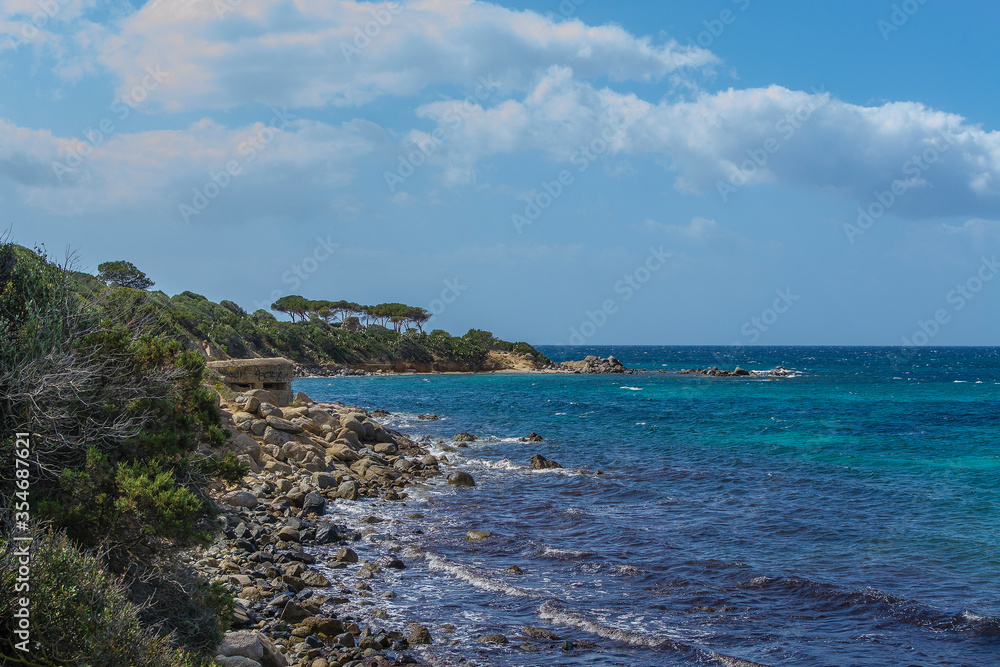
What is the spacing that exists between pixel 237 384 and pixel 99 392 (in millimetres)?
18808

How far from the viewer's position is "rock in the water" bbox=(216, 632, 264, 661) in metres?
7.83

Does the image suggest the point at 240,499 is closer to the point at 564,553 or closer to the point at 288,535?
the point at 288,535

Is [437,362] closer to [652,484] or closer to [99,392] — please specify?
[652,484]

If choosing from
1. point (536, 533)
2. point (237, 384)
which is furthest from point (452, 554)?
point (237, 384)

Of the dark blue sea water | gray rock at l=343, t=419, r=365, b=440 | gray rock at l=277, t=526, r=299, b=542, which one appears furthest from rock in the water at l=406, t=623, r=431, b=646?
gray rock at l=343, t=419, r=365, b=440

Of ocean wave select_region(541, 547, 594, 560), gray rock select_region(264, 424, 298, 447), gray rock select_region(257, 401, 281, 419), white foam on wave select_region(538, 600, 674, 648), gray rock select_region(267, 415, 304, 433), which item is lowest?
ocean wave select_region(541, 547, 594, 560)

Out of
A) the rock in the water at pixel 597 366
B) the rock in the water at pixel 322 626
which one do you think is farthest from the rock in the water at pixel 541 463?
the rock in the water at pixel 597 366

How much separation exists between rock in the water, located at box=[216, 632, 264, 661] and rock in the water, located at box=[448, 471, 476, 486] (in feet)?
46.3

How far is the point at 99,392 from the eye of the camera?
291 inches

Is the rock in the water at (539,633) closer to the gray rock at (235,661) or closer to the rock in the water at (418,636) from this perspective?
the rock in the water at (418,636)

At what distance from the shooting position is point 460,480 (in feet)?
73.0

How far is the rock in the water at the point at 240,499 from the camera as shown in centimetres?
1514

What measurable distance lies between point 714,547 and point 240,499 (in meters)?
11.0
